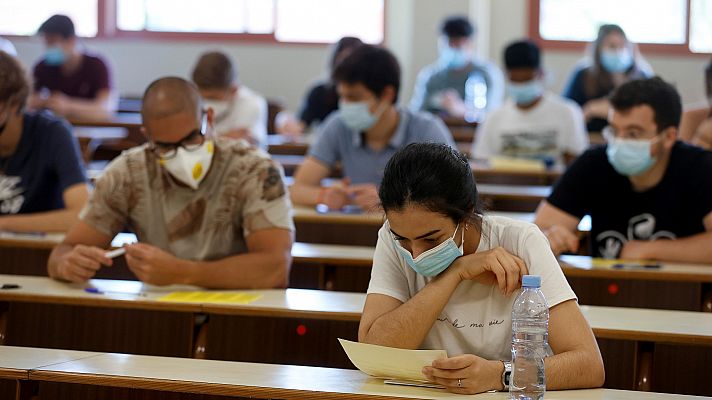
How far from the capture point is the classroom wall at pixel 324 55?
9797 mm

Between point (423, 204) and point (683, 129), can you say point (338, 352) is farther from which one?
point (683, 129)

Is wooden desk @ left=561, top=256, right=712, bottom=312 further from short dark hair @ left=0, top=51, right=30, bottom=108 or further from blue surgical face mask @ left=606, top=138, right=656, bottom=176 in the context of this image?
short dark hair @ left=0, top=51, right=30, bottom=108

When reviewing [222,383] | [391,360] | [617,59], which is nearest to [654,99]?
[391,360]

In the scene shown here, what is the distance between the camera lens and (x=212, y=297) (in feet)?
9.29

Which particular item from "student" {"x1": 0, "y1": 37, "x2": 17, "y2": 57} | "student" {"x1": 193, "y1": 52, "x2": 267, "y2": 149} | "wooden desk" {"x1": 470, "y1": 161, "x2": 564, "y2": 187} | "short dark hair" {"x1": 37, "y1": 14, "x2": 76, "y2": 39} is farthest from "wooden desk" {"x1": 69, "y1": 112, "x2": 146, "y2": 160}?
"wooden desk" {"x1": 470, "y1": 161, "x2": 564, "y2": 187}

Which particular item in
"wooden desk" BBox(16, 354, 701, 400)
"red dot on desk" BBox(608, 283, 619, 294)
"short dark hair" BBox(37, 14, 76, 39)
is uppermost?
"short dark hair" BBox(37, 14, 76, 39)

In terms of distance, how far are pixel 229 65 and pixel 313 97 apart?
6.84 ft

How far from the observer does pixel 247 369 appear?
215cm

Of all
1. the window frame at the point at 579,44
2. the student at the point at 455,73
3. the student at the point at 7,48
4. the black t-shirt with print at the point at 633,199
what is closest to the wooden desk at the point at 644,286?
the black t-shirt with print at the point at 633,199

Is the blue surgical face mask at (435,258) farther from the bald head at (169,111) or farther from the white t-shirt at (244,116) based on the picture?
the white t-shirt at (244,116)

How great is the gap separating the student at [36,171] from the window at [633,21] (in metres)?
6.68

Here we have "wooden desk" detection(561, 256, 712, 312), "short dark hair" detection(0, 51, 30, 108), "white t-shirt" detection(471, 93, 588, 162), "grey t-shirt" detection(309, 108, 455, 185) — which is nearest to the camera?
"wooden desk" detection(561, 256, 712, 312)

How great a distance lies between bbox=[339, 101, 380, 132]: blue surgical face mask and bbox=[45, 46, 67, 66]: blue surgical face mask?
434 cm

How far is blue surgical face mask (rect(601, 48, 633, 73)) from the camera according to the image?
23.9ft
